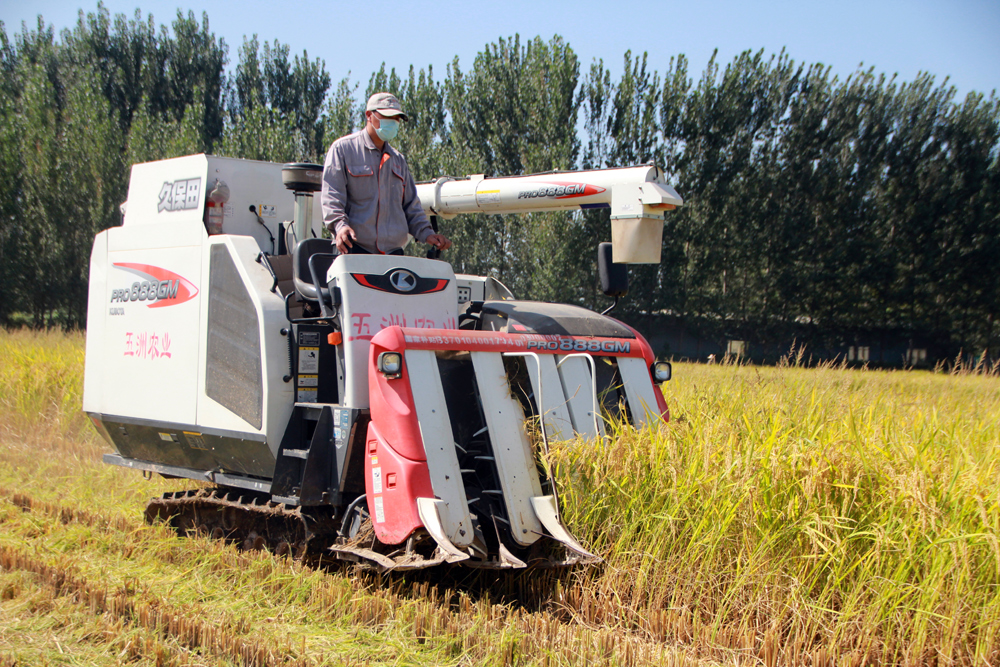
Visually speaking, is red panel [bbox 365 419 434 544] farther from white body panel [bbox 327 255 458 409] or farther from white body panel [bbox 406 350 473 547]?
white body panel [bbox 327 255 458 409]

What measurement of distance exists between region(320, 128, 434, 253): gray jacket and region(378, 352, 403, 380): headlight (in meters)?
1.11

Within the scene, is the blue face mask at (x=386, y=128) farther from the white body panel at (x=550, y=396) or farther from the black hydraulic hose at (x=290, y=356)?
the white body panel at (x=550, y=396)

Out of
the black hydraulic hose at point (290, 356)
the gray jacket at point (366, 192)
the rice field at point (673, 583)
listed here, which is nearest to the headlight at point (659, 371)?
the rice field at point (673, 583)

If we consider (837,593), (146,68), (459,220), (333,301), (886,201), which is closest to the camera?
(837,593)

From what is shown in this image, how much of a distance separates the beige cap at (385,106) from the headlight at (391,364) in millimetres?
1678

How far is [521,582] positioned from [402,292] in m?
1.64

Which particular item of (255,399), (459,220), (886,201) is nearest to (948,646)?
(255,399)

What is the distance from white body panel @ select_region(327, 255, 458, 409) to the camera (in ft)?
13.5

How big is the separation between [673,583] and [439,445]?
1251mm

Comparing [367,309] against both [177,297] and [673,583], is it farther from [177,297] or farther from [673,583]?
[673,583]

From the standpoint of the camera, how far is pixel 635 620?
12.0 ft

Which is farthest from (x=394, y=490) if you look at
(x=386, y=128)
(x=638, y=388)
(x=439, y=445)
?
(x=386, y=128)

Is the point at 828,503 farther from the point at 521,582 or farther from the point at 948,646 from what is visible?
the point at 521,582

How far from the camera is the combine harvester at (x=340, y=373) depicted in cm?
378
